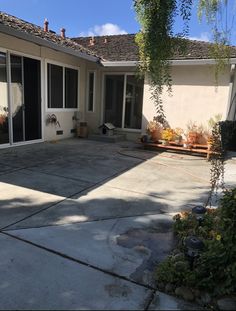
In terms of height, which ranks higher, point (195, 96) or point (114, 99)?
point (195, 96)

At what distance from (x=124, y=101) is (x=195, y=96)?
109 inches

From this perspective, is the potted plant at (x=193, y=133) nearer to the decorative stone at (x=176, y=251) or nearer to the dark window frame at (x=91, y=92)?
the dark window frame at (x=91, y=92)

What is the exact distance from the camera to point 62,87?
10.2 m

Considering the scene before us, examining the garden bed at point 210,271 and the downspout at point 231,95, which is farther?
the downspout at point 231,95

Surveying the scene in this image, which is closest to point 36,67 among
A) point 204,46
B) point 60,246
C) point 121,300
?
point 204,46

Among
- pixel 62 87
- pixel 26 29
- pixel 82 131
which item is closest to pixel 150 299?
pixel 26 29

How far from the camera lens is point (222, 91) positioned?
29.3 ft

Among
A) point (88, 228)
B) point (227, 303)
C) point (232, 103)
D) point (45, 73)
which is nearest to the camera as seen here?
point (227, 303)

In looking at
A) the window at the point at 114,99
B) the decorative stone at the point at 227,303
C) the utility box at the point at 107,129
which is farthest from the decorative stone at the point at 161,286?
the window at the point at 114,99

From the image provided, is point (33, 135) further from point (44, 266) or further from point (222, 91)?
point (44, 266)

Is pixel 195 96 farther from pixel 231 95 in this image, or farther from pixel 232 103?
pixel 232 103

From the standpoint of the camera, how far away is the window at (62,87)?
31.7ft

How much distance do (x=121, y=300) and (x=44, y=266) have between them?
0.80 m

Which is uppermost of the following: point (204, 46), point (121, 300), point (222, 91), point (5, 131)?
point (204, 46)
